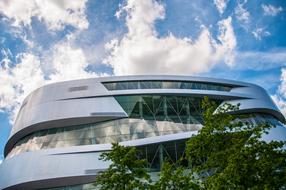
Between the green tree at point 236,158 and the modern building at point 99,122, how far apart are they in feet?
44.2

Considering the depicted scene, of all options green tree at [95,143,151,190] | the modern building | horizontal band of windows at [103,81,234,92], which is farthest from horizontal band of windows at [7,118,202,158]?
green tree at [95,143,151,190]

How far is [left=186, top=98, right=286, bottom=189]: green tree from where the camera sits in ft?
41.2

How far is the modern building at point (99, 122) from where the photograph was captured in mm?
28422

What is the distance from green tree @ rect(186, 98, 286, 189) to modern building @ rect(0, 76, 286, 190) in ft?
44.2

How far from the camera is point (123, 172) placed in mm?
16219

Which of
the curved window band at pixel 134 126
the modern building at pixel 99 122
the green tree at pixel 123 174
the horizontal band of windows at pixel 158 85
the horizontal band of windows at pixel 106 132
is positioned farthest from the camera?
the horizontal band of windows at pixel 158 85

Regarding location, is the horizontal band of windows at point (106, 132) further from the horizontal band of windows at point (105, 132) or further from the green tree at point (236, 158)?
the green tree at point (236, 158)

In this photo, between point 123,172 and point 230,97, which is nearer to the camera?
point 123,172

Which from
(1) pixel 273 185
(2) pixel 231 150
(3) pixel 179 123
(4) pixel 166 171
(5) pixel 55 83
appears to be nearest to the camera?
(1) pixel 273 185

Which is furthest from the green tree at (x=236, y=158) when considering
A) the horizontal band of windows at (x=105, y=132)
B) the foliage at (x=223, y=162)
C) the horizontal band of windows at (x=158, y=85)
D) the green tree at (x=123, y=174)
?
the horizontal band of windows at (x=158, y=85)

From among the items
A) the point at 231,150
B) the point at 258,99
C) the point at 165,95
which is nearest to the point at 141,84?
the point at 165,95

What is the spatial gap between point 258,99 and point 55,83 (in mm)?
19664

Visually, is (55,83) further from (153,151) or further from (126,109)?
(153,151)

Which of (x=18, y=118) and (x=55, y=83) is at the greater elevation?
(x=55, y=83)
